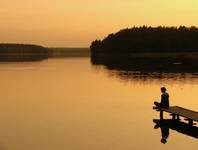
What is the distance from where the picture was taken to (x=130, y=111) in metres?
34.9

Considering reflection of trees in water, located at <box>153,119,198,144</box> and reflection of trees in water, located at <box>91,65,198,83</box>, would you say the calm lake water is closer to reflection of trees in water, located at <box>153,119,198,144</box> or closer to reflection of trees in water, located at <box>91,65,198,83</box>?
reflection of trees in water, located at <box>153,119,198,144</box>

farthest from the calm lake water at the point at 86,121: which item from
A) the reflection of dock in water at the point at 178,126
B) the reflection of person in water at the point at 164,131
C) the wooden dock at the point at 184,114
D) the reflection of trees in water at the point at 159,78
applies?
the reflection of trees in water at the point at 159,78

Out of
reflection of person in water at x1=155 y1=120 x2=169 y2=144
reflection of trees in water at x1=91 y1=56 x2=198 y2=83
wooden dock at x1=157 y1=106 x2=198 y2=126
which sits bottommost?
reflection of trees in water at x1=91 y1=56 x2=198 y2=83

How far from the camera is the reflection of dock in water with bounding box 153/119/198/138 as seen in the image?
89.5 ft

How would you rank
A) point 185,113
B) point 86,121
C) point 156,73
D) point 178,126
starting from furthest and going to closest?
1. point 156,73
2. point 86,121
3. point 185,113
4. point 178,126

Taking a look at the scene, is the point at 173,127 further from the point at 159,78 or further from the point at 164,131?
the point at 159,78

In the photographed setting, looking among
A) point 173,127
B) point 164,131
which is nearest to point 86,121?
point 164,131

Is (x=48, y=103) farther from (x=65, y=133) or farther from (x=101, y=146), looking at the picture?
(x=101, y=146)

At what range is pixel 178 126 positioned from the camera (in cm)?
2917

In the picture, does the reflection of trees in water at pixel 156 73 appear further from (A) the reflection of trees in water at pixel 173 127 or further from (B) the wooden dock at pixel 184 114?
(A) the reflection of trees in water at pixel 173 127

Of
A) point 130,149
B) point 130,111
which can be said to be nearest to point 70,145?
point 130,149

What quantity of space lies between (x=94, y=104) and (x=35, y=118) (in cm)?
879

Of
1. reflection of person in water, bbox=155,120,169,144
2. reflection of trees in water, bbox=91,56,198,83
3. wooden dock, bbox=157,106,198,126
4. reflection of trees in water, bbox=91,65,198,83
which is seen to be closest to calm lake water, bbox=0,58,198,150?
reflection of person in water, bbox=155,120,169,144

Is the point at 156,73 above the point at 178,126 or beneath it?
beneath
